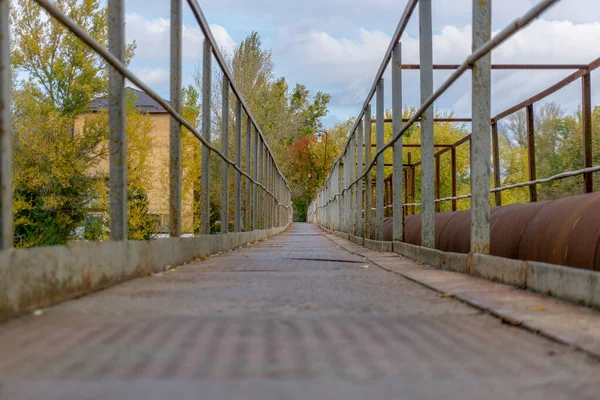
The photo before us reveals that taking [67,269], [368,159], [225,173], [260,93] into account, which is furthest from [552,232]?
[260,93]

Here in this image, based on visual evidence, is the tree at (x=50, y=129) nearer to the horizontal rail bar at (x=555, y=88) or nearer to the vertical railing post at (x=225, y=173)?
the vertical railing post at (x=225, y=173)

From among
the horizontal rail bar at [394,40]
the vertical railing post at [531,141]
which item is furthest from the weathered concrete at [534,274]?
the horizontal rail bar at [394,40]

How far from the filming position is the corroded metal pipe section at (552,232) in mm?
2516

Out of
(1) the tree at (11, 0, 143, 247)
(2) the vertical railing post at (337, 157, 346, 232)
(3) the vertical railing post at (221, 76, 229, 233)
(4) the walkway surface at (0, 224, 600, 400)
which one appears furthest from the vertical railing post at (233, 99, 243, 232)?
(4) the walkway surface at (0, 224, 600, 400)

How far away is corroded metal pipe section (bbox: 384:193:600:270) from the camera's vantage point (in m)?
2.52

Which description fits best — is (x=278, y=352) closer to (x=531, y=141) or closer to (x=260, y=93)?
(x=531, y=141)

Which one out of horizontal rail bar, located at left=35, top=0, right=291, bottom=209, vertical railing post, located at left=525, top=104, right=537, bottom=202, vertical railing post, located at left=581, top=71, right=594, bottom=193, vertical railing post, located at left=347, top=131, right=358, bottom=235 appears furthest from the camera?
vertical railing post, located at left=347, top=131, right=358, bottom=235

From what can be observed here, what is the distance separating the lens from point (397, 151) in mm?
6156

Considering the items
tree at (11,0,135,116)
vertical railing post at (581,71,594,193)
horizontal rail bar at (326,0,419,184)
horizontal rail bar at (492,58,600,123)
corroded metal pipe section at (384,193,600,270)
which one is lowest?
corroded metal pipe section at (384,193,600,270)

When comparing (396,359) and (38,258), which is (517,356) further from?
(38,258)

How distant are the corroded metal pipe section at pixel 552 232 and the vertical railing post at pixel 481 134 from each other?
0.18 m

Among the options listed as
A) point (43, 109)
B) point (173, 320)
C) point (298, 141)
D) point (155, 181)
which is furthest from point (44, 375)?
point (298, 141)

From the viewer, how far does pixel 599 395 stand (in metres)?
1.19

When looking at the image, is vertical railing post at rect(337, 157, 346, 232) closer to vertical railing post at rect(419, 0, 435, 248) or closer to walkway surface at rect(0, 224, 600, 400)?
vertical railing post at rect(419, 0, 435, 248)
